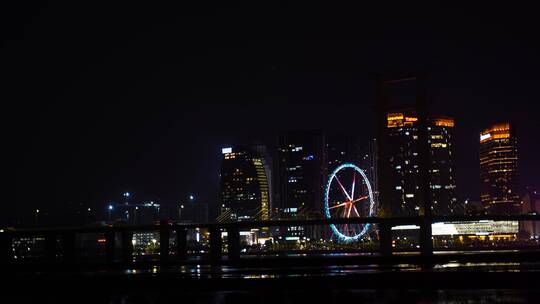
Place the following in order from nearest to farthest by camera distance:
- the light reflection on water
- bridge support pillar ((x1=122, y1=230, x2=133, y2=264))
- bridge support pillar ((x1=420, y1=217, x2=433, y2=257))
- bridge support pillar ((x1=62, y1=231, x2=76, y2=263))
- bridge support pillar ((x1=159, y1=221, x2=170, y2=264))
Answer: the light reflection on water
bridge support pillar ((x1=420, y1=217, x2=433, y2=257))
bridge support pillar ((x1=159, y1=221, x2=170, y2=264))
bridge support pillar ((x1=122, y1=230, x2=133, y2=264))
bridge support pillar ((x1=62, y1=231, x2=76, y2=263))

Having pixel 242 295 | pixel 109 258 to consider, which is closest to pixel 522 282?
pixel 242 295

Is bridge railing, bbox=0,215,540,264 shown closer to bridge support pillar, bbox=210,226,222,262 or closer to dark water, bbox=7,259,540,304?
bridge support pillar, bbox=210,226,222,262

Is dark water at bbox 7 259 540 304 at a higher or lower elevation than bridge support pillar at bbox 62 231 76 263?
lower

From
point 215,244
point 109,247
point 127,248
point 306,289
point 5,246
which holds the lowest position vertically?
point 306,289

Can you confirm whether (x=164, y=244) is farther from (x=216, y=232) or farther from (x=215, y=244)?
(x=215, y=244)

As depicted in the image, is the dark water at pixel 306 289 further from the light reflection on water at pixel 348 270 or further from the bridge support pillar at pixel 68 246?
the bridge support pillar at pixel 68 246

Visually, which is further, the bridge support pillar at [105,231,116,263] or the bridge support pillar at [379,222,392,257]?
the bridge support pillar at [105,231,116,263]

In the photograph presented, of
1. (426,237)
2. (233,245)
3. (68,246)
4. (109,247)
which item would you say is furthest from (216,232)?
(426,237)

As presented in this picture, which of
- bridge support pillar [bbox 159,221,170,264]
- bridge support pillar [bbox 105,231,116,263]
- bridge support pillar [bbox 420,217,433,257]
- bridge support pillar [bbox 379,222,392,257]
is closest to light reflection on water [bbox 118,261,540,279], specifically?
bridge support pillar [bbox 420,217,433,257]

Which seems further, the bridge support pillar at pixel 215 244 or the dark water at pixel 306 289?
the bridge support pillar at pixel 215 244

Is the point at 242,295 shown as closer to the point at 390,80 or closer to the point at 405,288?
the point at 405,288

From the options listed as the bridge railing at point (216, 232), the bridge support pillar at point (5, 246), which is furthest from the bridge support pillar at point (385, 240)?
the bridge support pillar at point (5, 246)

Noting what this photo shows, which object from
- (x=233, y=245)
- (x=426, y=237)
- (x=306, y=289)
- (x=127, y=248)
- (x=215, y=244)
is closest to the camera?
(x=306, y=289)

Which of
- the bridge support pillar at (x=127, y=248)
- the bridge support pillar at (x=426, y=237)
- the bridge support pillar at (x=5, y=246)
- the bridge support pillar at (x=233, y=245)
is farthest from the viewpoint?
the bridge support pillar at (x=5, y=246)
